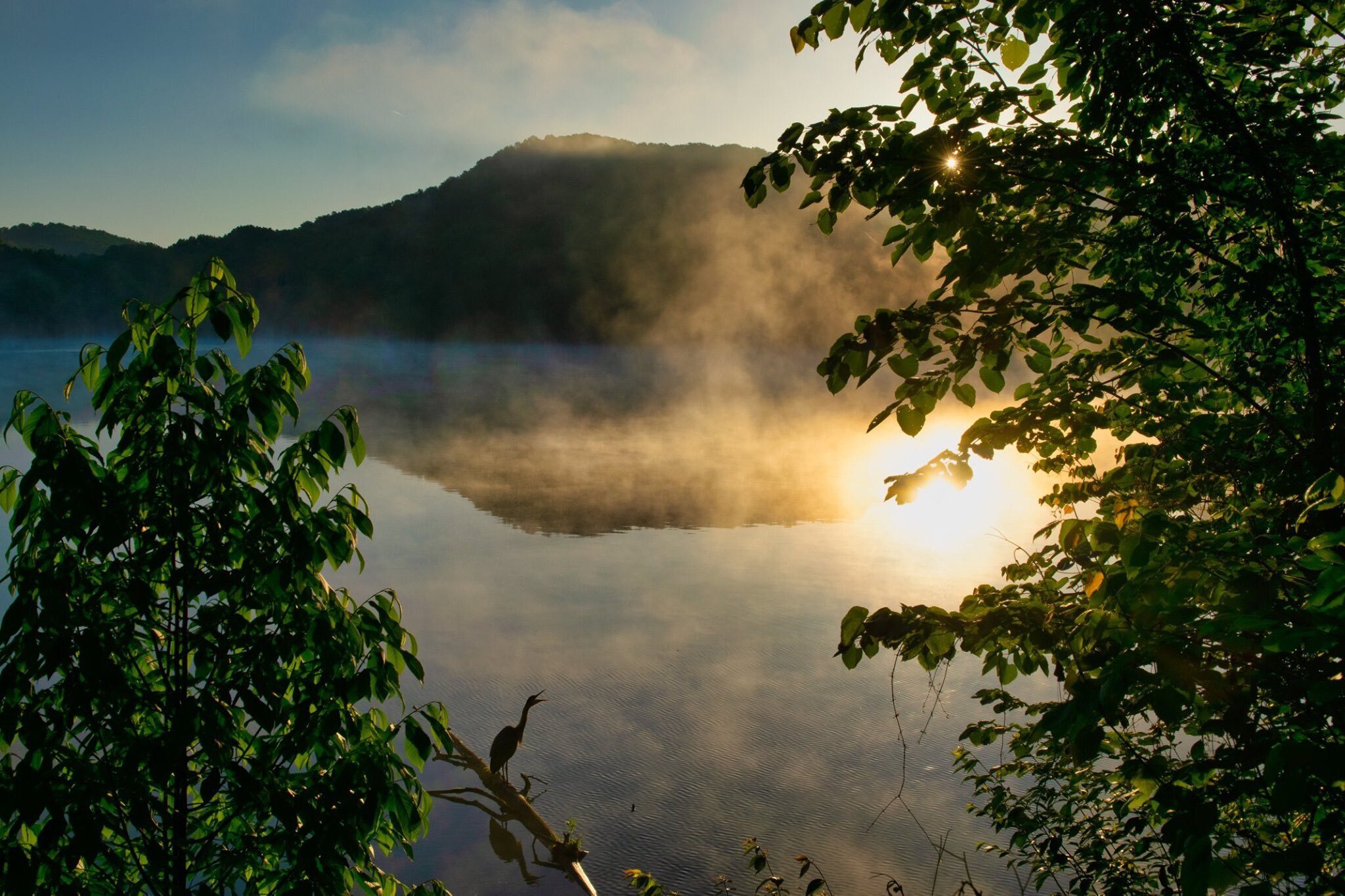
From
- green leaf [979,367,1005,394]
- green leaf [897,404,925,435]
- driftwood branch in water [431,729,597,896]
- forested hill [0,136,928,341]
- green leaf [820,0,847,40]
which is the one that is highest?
forested hill [0,136,928,341]

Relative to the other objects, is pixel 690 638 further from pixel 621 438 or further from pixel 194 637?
pixel 621 438

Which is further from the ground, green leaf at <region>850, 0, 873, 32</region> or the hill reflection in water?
green leaf at <region>850, 0, 873, 32</region>

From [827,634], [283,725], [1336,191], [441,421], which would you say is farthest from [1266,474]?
[441,421]

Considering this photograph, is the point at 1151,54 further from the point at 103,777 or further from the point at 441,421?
the point at 441,421

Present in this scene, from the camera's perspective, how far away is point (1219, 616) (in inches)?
51.3

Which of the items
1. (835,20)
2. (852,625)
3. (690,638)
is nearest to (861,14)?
(835,20)

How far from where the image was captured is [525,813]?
5695mm

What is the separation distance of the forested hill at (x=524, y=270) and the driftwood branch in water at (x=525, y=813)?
187 ft

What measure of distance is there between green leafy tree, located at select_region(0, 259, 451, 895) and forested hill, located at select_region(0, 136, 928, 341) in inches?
2354

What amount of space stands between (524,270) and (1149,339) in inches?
2742

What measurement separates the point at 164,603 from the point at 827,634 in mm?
8040

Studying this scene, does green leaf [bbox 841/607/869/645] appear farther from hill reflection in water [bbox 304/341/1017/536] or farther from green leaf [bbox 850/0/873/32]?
hill reflection in water [bbox 304/341/1017/536]

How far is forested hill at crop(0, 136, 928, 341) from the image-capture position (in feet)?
183

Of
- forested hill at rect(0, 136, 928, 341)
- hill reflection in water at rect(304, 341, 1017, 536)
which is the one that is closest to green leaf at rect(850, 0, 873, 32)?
hill reflection in water at rect(304, 341, 1017, 536)
